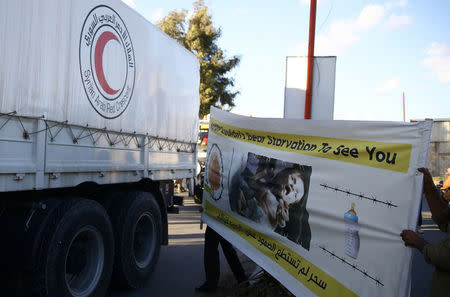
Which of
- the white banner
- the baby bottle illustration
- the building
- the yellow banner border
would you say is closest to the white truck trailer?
the white banner

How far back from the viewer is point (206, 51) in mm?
22172

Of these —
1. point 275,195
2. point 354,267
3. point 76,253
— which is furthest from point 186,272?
point 354,267

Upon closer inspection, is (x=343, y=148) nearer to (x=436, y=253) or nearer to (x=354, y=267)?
(x=354, y=267)

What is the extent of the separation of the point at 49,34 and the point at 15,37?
18.5 inches

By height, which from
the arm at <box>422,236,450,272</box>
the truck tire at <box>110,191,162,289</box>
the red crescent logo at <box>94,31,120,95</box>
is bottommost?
the truck tire at <box>110,191,162,289</box>

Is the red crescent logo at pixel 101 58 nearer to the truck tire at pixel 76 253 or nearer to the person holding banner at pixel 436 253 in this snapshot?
the truck tire at pixel 76 253

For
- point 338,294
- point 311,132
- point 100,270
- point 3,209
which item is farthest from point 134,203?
point 338,294

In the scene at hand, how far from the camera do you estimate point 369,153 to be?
325 centimetres

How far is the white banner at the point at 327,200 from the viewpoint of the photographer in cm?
297

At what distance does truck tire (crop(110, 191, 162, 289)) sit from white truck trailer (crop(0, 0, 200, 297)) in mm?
15

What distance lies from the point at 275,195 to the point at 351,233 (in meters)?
1.12

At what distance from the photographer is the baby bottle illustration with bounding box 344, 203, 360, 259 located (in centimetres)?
323

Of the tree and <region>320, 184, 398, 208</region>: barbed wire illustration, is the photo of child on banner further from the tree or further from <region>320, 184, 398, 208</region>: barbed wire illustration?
the tree

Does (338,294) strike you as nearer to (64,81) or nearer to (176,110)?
(64,81)
